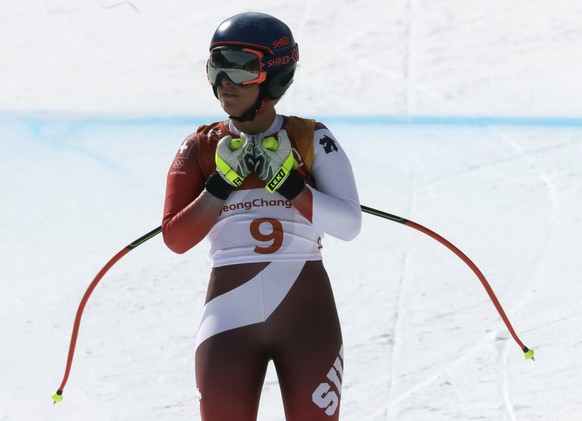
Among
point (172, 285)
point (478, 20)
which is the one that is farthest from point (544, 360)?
point (478, 20)

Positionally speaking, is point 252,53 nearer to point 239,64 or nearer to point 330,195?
point 239,64

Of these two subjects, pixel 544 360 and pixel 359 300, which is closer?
pixel 544 360

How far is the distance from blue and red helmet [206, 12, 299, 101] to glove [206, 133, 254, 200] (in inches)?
8.0

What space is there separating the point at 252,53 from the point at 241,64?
5 cm

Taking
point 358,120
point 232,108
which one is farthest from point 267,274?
point 358,120

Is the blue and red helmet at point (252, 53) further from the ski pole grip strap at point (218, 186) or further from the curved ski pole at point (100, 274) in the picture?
the curved ski pole at point (100, 274)

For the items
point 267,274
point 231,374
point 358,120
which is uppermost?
point 267,274

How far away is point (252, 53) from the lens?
329 centimetres

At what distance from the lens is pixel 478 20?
1033 centimetres

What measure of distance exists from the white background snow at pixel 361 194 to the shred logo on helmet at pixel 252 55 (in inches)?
77.6

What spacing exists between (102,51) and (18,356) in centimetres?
518

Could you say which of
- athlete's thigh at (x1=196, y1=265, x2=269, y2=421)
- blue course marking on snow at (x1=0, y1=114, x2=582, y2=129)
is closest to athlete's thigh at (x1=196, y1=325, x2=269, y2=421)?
athlete's thigh at (x1=196, y1=265, x2=269, y2=421)

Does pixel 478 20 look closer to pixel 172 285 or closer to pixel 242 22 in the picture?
pixel 172 285

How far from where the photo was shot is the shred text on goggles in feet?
10.8
